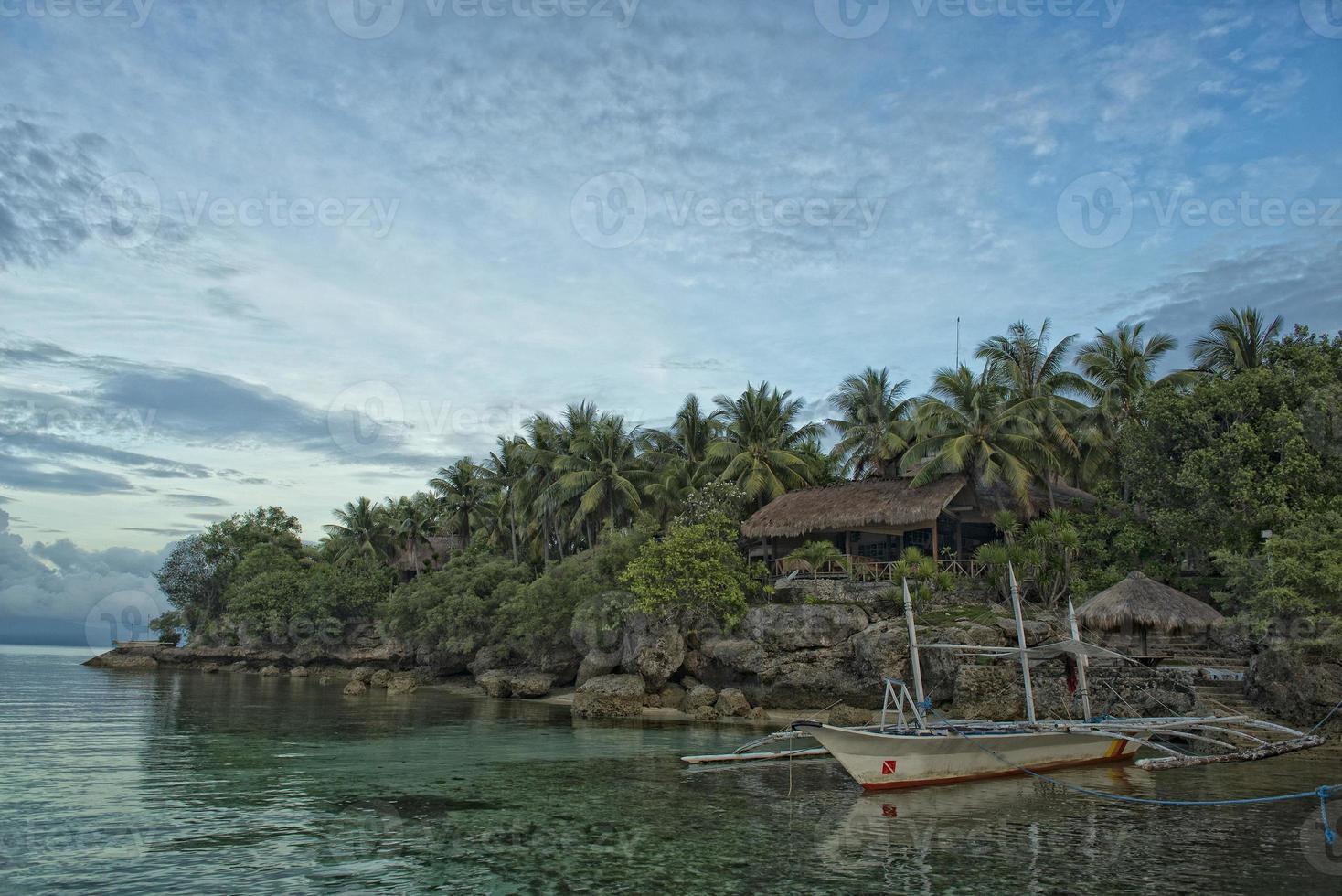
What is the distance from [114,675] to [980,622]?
54801 millimetres

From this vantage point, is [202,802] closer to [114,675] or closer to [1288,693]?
[1288,693]

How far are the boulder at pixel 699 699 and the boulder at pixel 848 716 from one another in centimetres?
432

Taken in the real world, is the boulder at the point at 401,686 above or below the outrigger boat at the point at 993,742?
below

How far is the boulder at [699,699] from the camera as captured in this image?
28797mm

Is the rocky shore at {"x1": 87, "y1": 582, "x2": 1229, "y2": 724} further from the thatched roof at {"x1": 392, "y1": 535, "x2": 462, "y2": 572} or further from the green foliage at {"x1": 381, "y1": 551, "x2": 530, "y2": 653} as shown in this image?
the thatched roof at {"x1": 392, "y1": 535, "x2": 462, "y2": 572}

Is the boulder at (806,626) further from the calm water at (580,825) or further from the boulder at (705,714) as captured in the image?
the calm water at (580,825)

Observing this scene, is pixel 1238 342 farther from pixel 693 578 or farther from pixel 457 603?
pixel 457 603

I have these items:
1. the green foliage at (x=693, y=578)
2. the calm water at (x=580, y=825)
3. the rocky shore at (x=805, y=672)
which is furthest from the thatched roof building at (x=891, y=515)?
the calm water at (x=580, y=825)

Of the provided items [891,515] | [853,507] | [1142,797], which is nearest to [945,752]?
[1142,797]

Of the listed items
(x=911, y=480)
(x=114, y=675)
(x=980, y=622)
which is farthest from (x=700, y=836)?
(x=114, y=675)

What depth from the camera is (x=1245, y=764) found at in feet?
64.5

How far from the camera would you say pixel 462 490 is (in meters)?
53.2

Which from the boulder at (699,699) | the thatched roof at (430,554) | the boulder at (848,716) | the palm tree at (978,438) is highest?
the palm tree at (978,438)

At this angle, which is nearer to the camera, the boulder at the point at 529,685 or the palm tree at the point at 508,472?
the boulder at the point at 529,685
